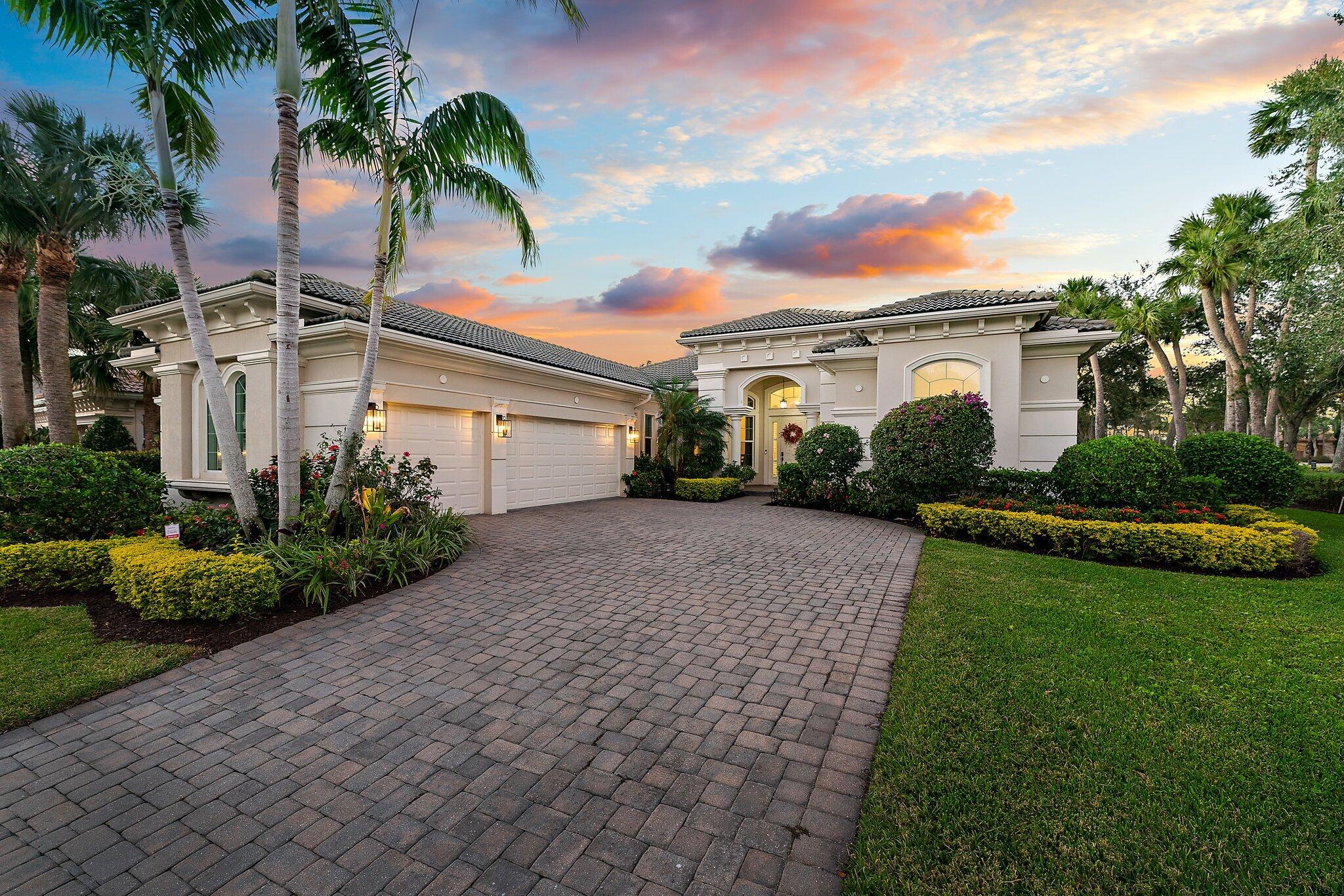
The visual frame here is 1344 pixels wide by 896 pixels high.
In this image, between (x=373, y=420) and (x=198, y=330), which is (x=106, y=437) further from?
(x=198, y=330)

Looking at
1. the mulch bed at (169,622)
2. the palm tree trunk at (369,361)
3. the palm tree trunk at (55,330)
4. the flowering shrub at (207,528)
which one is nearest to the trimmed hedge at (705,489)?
the palm tree trunk at (369,361)

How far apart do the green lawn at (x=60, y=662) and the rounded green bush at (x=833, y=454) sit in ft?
36.7

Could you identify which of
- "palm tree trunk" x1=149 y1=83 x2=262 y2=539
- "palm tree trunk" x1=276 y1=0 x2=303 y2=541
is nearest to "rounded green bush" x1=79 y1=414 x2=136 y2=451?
"palm tree trunk" x1=149 y1=83 x2=262 y2=539

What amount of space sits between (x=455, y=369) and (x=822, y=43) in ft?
28.5

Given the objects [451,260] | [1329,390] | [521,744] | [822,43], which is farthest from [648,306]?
[1329,390]

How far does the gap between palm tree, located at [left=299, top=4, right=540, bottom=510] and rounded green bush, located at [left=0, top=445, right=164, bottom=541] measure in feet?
8.13

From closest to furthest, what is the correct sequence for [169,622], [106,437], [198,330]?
[169,622] < [198,330] < [106,437]

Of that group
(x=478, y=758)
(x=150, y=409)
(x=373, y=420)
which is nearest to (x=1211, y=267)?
(x=478, y=758)

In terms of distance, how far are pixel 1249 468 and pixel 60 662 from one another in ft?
55.7

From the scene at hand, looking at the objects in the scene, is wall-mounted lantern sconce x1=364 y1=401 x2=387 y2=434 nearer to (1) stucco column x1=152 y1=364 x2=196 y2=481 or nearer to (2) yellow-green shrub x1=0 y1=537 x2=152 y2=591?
(2) yellow-green shrub x1=0 y1=537 x2=152 y2=591

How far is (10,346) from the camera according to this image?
11039 mm

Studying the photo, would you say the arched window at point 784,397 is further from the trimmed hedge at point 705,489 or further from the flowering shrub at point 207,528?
the flowering shrub at point 207,528

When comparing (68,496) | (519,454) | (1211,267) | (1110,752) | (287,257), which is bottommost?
(1110,752)

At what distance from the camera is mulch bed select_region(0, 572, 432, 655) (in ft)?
14.9
